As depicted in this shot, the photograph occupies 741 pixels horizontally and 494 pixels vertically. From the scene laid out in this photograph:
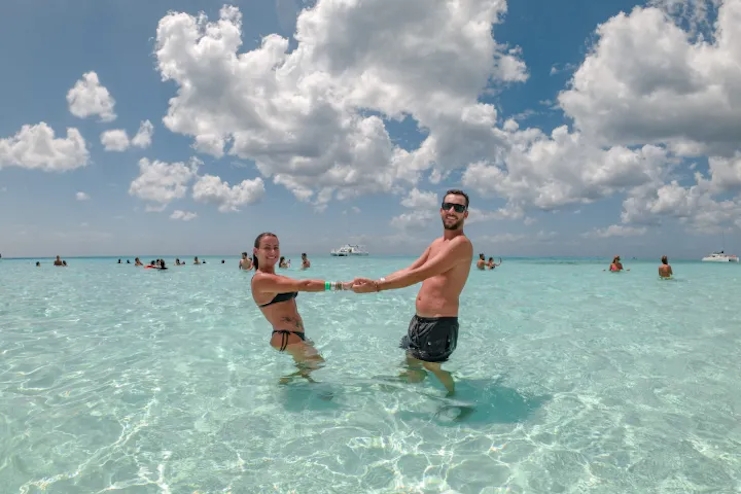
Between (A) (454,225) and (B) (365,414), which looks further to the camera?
(A) (454,225)

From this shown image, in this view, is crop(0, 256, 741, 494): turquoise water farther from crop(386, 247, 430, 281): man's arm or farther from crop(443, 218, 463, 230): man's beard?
crop(443, 218, 463, 230): man's beard

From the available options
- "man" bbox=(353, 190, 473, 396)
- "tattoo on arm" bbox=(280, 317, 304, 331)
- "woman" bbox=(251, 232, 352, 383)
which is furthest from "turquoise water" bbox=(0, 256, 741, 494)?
"tattoo on arm" bbox=(280, 317, 304, 331)

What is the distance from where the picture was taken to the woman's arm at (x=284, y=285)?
4.73 meters

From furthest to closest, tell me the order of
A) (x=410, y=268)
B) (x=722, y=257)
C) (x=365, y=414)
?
(x=722, y=257), (x=410, y=268), (x=365, y=414)

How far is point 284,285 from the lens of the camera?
4.77 m

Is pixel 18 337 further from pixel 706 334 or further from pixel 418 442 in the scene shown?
pixel 706 334

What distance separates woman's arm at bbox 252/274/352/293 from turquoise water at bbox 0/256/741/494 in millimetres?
1351

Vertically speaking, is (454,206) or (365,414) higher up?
(454,206)

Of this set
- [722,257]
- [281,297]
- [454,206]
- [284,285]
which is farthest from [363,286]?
[722,257]

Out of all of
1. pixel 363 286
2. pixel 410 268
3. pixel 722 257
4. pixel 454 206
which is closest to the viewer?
pixel 454 206

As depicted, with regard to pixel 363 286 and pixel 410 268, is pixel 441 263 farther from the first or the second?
pixel 363 286

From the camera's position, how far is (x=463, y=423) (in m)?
4.37

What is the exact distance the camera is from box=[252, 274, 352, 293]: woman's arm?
473cm

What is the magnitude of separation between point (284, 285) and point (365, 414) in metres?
1.70
